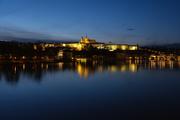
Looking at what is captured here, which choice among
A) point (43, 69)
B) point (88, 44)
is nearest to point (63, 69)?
point (43, 69)

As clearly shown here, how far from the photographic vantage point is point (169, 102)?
8.97 meters

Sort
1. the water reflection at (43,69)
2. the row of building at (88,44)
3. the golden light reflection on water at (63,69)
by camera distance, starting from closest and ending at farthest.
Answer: the water reflection at (43,69) → the golden light reflection on water at (63,69) → the row of building at (88,44)

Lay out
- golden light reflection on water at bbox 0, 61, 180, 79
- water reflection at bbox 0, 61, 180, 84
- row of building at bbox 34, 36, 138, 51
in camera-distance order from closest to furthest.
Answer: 1. water reflection at bbox 0, 61, 180, 84
2. golden light reflection on water at bbox 0, 61, 180, 79
3. row of building at bbox 34, 36, 138, 51

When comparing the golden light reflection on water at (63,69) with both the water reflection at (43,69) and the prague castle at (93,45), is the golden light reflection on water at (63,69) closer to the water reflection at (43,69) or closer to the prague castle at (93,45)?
the water reflection at (43,69)

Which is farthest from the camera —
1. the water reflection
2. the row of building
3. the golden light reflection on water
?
the row of building

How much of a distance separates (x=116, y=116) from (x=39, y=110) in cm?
179

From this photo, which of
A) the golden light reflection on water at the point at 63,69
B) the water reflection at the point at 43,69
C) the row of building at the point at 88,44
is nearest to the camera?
the water reflection at the point at 43,69

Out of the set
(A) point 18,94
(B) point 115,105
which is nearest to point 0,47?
(A) point 18,94

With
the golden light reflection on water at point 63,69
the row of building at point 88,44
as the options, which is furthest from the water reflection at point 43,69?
the row of building at point 88,44

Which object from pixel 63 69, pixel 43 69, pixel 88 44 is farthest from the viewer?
pixel 88 44

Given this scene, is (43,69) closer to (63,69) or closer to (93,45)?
(63,69)

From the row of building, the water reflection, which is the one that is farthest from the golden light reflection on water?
the row of building

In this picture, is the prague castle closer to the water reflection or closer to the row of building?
the row of building

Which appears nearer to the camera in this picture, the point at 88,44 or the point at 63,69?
the point at 63,69
